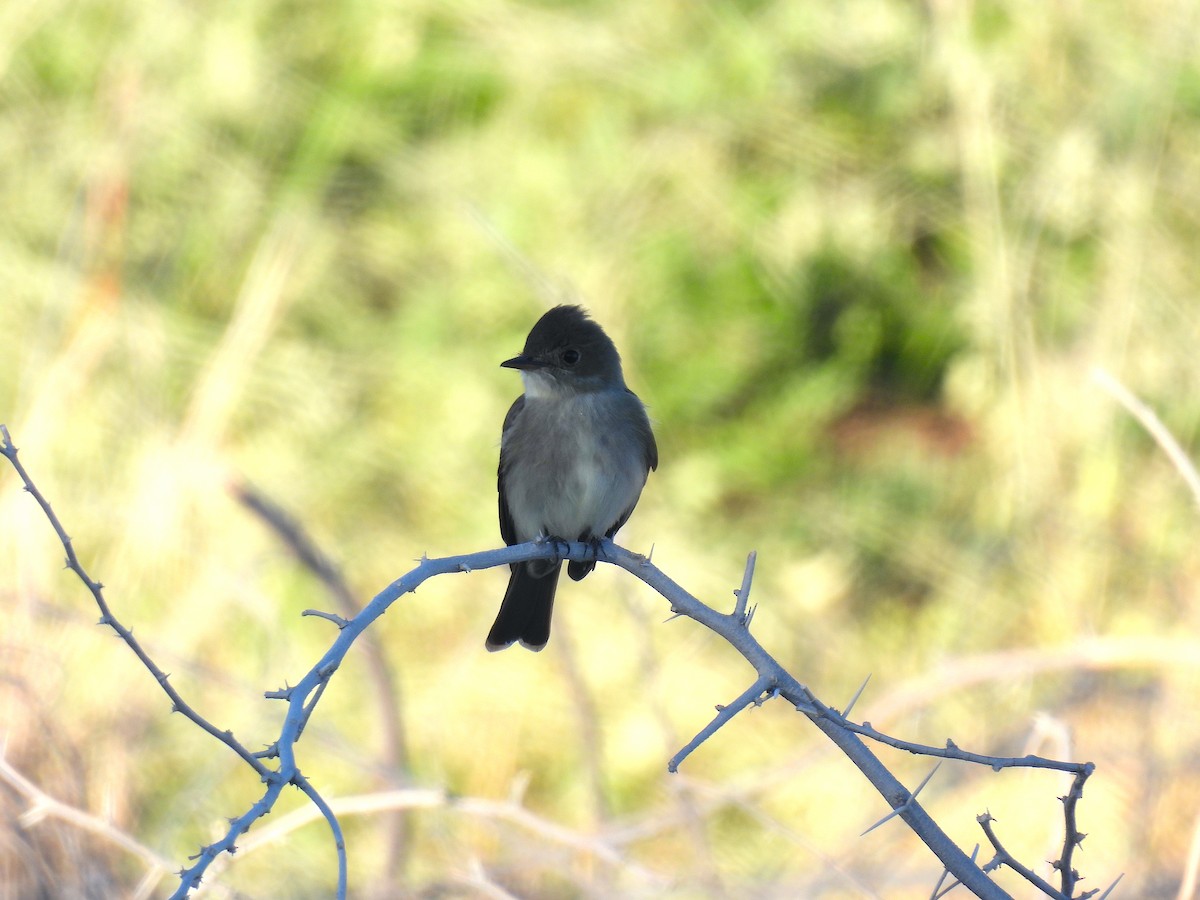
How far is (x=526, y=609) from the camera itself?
3.91 m

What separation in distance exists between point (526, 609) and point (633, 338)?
11.6 feet

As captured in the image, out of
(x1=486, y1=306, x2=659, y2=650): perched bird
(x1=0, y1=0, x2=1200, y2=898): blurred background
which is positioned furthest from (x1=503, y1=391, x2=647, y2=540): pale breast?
(x1=0, y1=0, x2=1200, y2=898): blurred background

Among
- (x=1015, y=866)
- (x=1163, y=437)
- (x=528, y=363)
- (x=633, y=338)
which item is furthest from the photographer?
(x=633, y=338)

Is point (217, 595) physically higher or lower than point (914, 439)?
lower

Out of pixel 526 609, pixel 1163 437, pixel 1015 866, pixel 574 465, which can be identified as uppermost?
pixel 574 465

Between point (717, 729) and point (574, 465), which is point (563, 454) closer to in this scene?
point (574, 465)

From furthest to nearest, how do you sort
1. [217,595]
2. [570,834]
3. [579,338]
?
[217,595]
[579,338]
[570,834]

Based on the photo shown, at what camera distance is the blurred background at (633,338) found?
20.5ft

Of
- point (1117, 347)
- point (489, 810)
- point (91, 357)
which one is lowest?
point (489, 810)

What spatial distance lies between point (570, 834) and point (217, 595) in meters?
3.06

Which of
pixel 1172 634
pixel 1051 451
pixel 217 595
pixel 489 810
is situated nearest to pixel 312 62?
pixel 217 595

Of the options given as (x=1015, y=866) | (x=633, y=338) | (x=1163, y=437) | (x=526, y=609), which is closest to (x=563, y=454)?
(x=526, y=609)

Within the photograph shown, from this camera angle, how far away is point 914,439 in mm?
7680

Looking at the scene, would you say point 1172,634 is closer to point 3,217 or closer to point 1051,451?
point 1051,451
